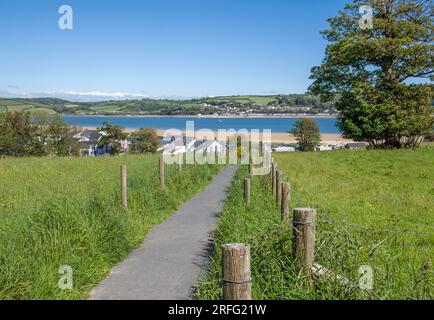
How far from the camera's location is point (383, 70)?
117 ft

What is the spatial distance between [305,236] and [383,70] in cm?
3355

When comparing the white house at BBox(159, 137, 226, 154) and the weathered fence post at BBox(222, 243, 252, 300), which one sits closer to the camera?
the weathered fence post at BBox(222, 243, 252, 300)

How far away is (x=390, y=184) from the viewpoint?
17578 mm

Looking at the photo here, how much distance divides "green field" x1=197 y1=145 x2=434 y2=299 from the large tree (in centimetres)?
1513

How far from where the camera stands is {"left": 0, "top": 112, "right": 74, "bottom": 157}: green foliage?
75.0 m

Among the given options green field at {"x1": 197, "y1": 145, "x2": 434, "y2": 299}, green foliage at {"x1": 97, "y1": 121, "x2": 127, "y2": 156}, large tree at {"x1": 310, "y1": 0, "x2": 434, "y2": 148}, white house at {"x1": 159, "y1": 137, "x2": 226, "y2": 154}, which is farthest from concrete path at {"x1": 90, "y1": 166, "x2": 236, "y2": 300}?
green foliage at {"x1": 97, "y1": 121, "x2": 127, "y2": 156}

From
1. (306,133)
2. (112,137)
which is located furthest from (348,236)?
(306,133)

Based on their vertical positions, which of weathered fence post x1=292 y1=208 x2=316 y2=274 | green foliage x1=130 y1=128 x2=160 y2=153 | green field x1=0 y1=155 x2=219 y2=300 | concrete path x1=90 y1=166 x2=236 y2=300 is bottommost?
green foliage x1=130 y1=128 x2=160 y2=153

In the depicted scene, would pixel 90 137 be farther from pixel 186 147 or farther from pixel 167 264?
pixel 167 264

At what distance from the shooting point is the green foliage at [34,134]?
75.0m

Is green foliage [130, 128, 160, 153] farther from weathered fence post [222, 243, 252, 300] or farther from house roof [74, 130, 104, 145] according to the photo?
weathered fence post [222, 243, 252, 300]

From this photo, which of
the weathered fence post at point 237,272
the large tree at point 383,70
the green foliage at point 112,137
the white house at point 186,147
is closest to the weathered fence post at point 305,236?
the weathered fence post at point 237,272

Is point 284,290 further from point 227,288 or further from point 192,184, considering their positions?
point 192,184

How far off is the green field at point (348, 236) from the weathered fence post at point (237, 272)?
4.69ft
